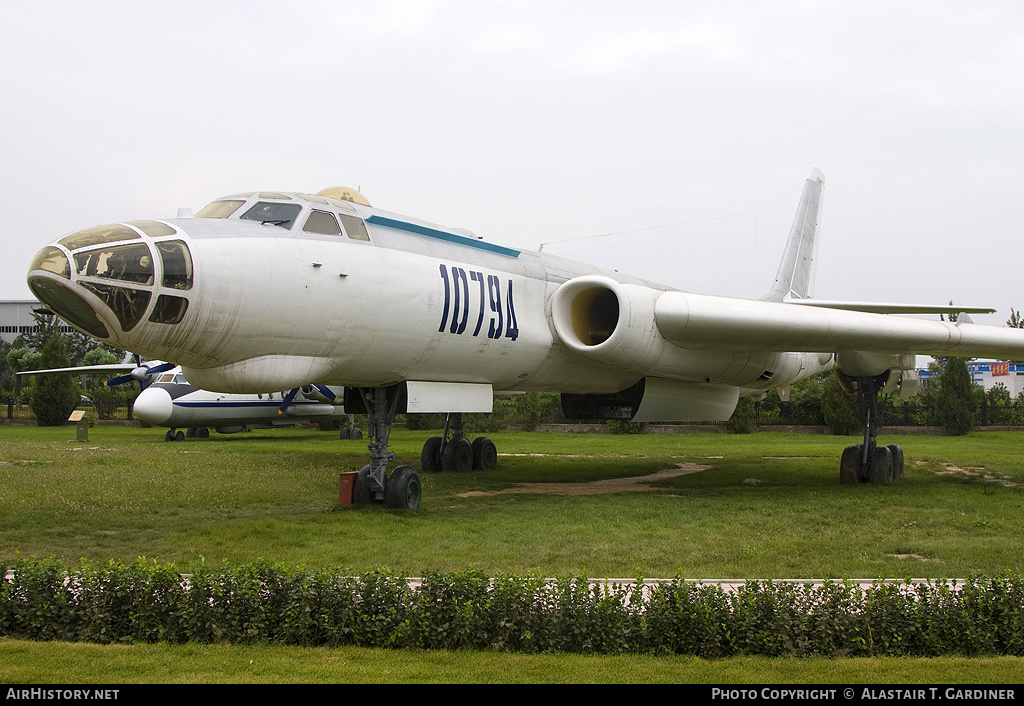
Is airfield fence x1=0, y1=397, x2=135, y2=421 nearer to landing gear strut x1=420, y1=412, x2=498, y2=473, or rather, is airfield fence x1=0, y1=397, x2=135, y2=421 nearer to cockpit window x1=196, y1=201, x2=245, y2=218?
landing gear strut x1=420, y1=412, x2=498, y2=473

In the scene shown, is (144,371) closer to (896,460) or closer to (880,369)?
(880,369)

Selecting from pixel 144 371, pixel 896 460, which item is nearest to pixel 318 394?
pixel 144 371

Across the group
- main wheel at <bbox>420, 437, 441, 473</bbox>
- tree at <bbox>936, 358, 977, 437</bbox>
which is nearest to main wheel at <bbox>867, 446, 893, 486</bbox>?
main wheel at <bbox>420, 437, 441, 473</bbox>

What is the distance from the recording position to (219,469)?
1539cm

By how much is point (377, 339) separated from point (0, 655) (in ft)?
16.5

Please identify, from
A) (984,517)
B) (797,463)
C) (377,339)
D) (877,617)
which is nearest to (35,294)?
(377,339)

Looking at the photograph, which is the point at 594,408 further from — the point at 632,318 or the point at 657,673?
the point at 657,673

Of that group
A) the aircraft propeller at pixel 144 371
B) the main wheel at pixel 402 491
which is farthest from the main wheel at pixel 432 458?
the aircraft propeller at pixel 144 371

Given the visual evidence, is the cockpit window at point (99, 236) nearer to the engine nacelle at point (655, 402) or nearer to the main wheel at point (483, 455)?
the engine nacelle at point (655, 402)

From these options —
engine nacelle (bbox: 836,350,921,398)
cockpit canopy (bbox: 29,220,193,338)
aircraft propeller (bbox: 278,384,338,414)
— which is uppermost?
cockpit canopy (bbox: 29,220,193,338)

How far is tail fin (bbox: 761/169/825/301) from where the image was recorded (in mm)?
17891

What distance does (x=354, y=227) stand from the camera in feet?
30.1

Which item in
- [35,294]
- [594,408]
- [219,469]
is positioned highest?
[35,294]

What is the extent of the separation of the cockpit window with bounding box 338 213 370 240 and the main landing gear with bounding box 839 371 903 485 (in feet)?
29.9
